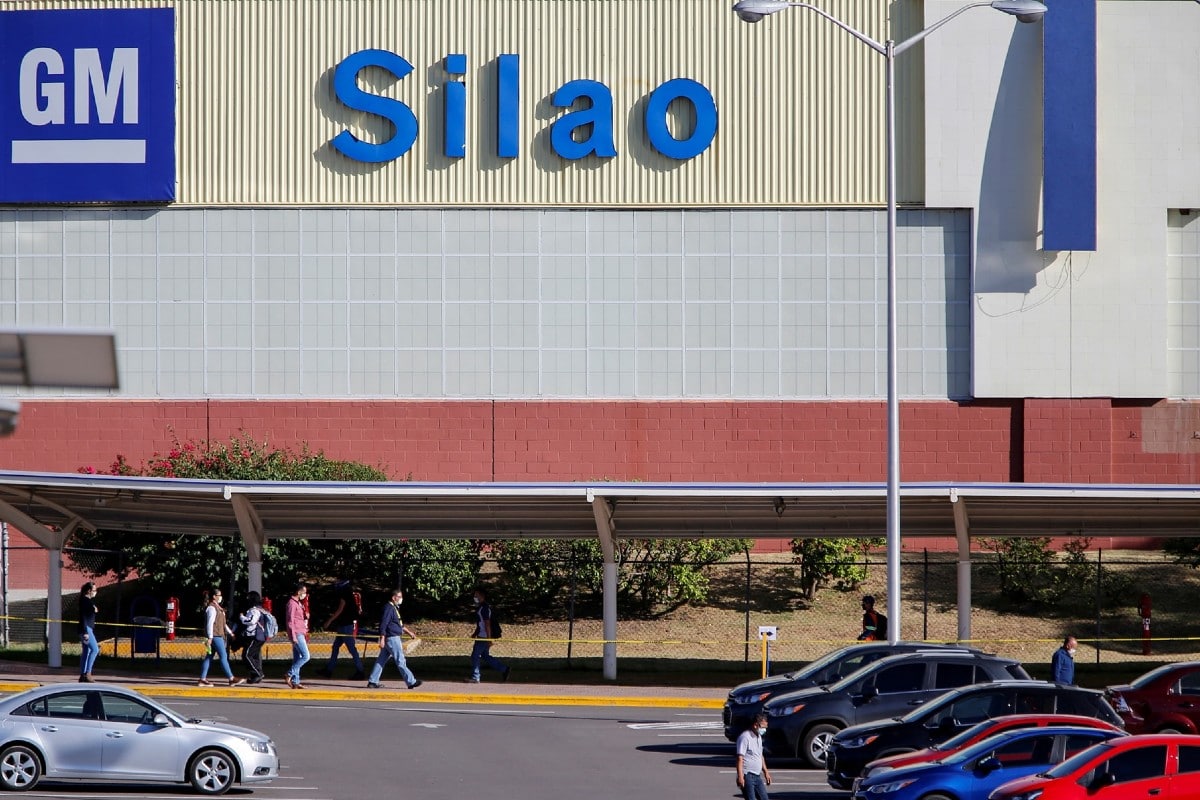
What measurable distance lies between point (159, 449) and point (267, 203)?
23.4 feet

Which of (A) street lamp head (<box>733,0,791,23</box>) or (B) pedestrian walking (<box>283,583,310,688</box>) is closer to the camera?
(A) street lamp head (<box>733,0,791,23</box>)

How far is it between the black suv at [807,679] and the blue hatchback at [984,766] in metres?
4.32

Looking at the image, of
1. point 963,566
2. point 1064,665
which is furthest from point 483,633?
point 1064,665

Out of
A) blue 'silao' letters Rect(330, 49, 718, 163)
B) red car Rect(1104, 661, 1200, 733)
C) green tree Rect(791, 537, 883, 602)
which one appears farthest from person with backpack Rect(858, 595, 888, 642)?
blue 'silao' letters Rect(330, 49, 718, 163)

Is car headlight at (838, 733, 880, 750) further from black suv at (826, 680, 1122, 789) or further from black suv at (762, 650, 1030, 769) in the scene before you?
black suv at (762, 650, 1030, 769)

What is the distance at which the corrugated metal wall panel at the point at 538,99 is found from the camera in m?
41.4

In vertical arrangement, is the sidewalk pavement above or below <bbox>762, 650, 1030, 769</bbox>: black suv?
below

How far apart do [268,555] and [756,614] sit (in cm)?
1146

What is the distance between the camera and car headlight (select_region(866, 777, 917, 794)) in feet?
49.5

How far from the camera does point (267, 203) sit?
137 feet

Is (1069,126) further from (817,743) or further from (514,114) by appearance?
(817,743)

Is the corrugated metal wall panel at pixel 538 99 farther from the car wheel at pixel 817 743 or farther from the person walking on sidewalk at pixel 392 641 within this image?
the car wheel at pixel 817 743

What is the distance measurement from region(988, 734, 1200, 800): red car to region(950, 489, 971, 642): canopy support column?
12.9 meters

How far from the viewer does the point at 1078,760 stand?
14.5 meters
